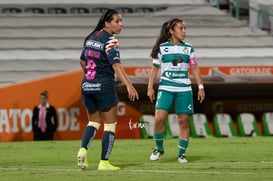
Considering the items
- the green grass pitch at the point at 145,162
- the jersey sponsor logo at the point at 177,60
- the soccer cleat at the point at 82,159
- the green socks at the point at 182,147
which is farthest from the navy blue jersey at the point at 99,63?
the green socks at the point at 182,147

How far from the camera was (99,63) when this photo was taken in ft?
40.8

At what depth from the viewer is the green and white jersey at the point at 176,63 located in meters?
14.3

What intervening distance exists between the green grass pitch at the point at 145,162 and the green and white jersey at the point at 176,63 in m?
1.15

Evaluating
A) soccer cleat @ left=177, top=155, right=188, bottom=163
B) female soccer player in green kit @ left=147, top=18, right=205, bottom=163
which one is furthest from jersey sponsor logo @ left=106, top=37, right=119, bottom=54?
soccer cleat @ left=177, top=155, right=188, bottom=163

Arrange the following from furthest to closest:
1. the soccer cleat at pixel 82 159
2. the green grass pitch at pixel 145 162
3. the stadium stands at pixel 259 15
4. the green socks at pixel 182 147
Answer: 1. the stadium stands at pixel 259 15
2. the green socks at pixel 182 147
3. the soccer cleat at pixel 82 159
4. the green grass pitch at pixel 145 162

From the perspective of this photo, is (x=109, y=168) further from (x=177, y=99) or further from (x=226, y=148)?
(x=226, y=148)

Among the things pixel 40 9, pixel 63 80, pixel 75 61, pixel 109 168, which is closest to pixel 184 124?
pixel 109 168

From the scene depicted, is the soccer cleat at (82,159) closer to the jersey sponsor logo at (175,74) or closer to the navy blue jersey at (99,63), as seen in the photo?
the navy blue jersey at (99,63)

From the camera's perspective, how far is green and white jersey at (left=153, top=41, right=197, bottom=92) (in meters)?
14.3

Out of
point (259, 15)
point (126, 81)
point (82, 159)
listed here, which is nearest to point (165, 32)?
point (126, 81)

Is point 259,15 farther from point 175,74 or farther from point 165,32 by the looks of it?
point 175,74

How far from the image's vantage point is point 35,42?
28406 mm

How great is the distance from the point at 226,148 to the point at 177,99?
12.6 feet

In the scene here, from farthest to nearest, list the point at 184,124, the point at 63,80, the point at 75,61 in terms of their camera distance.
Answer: the point at 75,61 → the point at 63,80 → the point at 184,124
